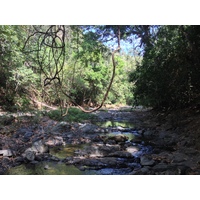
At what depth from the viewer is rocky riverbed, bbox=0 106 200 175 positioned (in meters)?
2.46

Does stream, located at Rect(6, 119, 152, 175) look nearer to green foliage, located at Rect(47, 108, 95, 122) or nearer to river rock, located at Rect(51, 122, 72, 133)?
river rock, located at Rect(51, 122, 72, 133)

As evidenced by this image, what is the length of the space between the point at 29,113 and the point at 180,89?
320 cm

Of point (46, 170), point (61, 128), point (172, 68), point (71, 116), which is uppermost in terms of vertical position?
point (172, 68)

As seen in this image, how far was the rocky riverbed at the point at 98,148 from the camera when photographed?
246 centimetres

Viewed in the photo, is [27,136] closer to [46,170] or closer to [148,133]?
[46,170]

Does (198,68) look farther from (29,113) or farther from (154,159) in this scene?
(29,113)

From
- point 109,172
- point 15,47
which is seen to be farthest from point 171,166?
point 15,47

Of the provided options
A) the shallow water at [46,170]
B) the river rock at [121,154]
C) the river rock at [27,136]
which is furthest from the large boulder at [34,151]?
the river rock at [121,154]

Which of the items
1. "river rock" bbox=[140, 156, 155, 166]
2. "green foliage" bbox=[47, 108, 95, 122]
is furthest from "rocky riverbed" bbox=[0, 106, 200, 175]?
"green foliage" bbox=[47, 108, 95, 122]

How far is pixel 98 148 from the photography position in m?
3.24

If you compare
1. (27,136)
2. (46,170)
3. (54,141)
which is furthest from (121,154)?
(27,136)

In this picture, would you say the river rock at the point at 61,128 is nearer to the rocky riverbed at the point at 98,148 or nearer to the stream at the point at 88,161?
the rocky riverbed at the point at 98,148
